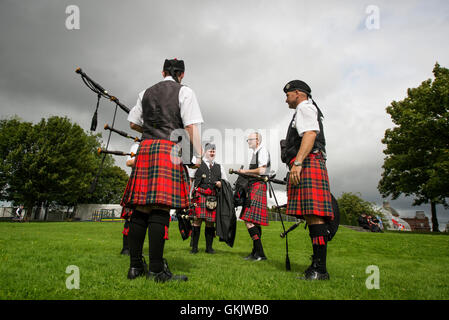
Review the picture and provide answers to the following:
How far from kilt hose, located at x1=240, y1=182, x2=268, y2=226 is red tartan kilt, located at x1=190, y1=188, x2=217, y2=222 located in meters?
1.00

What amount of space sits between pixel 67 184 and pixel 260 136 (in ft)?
96.5

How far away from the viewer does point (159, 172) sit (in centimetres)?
256

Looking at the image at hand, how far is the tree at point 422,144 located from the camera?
750 inches

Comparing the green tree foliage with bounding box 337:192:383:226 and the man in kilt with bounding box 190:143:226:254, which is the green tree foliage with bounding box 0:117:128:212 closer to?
the man in kilt with bounding box 190:143:226:254

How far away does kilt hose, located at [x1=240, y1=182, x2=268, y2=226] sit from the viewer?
16.5ft

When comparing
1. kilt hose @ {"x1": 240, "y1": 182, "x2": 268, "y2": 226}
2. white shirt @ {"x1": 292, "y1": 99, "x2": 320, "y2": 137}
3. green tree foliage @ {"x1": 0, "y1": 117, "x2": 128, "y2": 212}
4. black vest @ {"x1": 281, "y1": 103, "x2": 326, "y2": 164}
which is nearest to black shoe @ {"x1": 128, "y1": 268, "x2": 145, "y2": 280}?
black vest @ {"x1": 281, "y1": 103, "x2": 326, "y2": 164}

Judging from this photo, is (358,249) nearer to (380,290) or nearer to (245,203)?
(245,203)

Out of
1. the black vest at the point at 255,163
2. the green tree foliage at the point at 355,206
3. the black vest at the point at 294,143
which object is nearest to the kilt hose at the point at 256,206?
the black vest at the point at 255,163

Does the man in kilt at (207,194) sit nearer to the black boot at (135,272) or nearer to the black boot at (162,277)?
the black boot at (135,272)

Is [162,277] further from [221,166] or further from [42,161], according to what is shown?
[42,161]

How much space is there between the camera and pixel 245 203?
517 centimetres

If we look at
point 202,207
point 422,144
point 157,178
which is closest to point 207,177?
point 202,207

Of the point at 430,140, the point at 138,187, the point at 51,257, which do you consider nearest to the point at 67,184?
the point at 51,257

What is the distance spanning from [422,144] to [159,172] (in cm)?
2546
